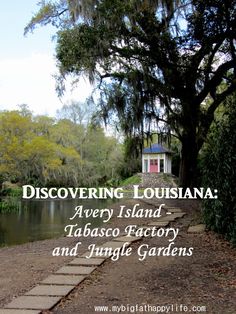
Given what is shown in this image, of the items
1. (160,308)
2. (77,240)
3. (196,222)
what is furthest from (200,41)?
(160,308)

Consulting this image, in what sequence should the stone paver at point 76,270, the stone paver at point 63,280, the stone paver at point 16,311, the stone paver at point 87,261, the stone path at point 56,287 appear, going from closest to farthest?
the stone paver at point 16,311
the stone path at point 56,287
the stone paver at point 63,280
the stone paver at point 76,270
the stone paver at point 87,261

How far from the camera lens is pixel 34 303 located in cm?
365

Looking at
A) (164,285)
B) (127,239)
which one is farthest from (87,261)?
(127,239)

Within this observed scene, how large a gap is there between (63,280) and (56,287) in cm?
27

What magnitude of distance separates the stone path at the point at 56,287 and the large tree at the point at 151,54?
19.5 feet

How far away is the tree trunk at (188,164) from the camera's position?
13750 millimetres

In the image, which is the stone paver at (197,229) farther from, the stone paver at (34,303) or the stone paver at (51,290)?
the stone paver at (34,303)

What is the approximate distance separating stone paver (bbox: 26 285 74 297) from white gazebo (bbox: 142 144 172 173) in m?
31.5

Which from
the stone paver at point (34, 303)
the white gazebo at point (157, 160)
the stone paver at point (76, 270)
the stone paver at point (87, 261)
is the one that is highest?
the white gazebo at point (157, 160)

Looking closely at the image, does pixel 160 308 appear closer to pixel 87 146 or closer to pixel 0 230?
pixel 0 230

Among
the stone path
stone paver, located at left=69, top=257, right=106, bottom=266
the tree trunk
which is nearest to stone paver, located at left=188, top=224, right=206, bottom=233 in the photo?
the stone path

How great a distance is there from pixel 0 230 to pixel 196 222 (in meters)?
6.18

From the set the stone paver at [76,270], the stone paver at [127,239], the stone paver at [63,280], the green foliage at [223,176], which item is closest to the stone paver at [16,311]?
the stone paver at [63,280]

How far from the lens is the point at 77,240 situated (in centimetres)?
769
